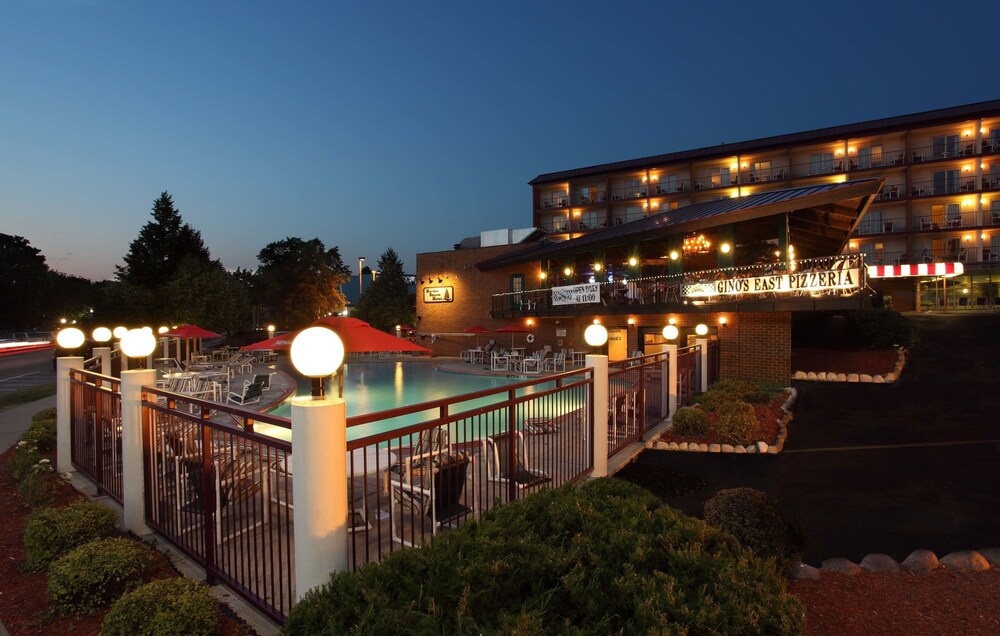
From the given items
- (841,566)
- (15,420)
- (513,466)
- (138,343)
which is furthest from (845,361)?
(15,420)

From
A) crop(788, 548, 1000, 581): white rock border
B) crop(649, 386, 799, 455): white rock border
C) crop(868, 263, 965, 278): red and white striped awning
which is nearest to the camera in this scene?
crop(788, 548, 1000, 581): white rock border

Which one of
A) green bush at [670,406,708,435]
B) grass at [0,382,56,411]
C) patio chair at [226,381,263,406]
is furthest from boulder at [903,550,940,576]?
grass at [0,382,56,411]

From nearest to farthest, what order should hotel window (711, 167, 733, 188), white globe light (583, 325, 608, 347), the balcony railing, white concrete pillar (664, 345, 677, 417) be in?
white globe light (583, 325, 608, 347) → white concrete pillar (664, 345, 677, 417) → the balcony railing → hotel window (711, 167, 733, 188)

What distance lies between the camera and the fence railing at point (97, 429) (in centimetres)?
552

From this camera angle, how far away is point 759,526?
12.8 feet

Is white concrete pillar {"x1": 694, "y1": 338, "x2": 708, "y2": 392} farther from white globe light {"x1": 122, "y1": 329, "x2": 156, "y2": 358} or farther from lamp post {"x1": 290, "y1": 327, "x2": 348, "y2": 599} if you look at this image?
white globe light {"x1": 122, "y1": 329, "x2": 156, "y2": 358}

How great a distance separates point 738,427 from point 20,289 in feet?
225

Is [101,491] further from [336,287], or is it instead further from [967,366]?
[336,287]

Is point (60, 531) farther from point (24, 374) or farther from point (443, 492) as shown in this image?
point (24, 374)

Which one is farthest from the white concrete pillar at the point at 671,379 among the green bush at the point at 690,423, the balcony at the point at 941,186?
the balcony at the point at 941,186

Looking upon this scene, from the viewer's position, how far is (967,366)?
14242 mm

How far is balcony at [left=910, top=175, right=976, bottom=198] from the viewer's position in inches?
1337

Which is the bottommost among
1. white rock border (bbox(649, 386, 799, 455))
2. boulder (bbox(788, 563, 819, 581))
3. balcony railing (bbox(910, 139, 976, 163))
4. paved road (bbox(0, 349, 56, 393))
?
paved road (bbox(0, 349, 56, 393))

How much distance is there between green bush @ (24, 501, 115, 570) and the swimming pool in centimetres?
591
